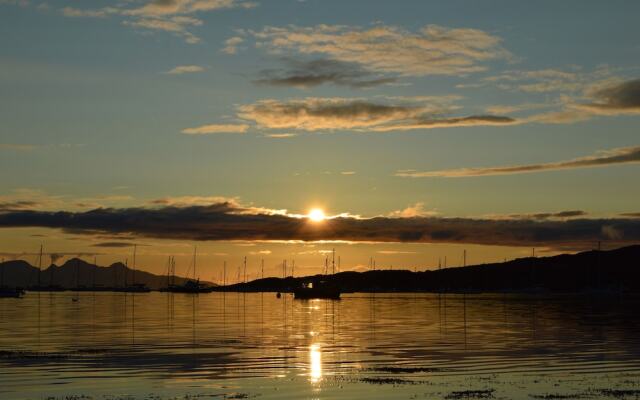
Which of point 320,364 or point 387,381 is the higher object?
point 387,381

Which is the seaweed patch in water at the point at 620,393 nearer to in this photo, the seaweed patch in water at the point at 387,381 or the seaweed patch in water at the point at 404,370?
the seaweed patch in water at the point at 387,381

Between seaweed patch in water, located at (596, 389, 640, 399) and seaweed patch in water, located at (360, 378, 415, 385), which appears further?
seaweed patch in water, located at (360, 378, 415, 385)

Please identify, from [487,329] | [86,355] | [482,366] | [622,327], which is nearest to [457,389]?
[482,366]

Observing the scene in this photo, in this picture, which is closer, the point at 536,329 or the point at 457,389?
the point at 457,389

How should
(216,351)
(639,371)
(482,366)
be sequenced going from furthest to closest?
(216,351), (482,366), (639,371)

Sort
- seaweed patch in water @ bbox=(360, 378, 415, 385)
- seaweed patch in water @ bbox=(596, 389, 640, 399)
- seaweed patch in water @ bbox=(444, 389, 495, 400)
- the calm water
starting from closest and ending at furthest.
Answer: seaweed patch in water @ bbox=(444, 389, 495, 400) < seaweed patch in water @ bbox=(596, 389, 640, 399) < the calm water < seaweed patch in water @ bbox=(360, 378, 415, 385)

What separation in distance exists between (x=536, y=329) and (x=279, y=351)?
42161 mm

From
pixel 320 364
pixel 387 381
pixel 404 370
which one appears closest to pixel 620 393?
pixel 387 381

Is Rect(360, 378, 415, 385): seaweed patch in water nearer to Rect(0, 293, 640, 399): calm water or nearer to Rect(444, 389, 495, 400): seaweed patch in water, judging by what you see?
Rect(0, 293, 640, 399): calm water

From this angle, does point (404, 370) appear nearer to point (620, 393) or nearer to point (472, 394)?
point (472, 394)

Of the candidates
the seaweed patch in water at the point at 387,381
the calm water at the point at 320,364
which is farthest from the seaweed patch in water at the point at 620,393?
the seaweed patch in water at the point at 387,381

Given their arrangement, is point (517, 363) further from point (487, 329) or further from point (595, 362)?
point (487, 329)

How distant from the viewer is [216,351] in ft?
226

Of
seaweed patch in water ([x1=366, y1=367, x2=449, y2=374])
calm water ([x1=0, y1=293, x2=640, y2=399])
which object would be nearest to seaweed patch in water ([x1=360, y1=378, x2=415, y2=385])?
calm water ([x1=0, y1=293, x2=640, y2=399])
